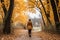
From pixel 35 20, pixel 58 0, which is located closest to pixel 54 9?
pixel 58 0

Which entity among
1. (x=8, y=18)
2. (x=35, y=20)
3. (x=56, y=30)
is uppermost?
(x=8, y=18)

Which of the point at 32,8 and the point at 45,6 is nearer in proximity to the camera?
the point at 45,6

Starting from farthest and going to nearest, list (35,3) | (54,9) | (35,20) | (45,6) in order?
(35,20), (35,3), (45,6), (54,9)

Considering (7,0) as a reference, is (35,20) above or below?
below

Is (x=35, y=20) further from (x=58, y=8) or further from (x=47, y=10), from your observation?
(x=58, y=8)

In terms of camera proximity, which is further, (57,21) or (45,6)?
(45,6)

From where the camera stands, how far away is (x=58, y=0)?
855 inches

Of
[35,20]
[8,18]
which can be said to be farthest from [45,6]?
[35,20]

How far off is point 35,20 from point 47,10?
67665 mm

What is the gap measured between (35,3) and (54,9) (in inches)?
459

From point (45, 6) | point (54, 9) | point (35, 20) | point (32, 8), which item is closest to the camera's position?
point (54, 9)

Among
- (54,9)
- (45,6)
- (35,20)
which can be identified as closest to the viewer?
(54,9)

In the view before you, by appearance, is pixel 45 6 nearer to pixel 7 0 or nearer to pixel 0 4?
pixel 7 0

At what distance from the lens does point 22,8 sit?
36.2 metres
